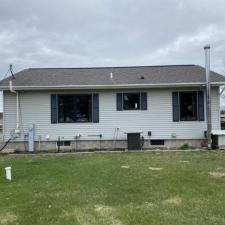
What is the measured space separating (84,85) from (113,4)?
374 cm

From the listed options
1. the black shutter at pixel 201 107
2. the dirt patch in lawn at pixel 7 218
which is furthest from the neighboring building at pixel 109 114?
the dirt patch in lawn at pixel 7 218

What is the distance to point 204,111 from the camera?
57.8 feet

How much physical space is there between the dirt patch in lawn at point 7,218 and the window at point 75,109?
11.2 metres

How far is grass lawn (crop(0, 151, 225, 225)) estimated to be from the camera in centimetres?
617

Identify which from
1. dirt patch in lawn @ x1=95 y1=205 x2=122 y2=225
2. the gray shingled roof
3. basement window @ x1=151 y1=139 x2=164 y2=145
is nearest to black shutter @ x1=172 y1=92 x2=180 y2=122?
the gray shingled roof

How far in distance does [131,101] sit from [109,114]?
1064 mm

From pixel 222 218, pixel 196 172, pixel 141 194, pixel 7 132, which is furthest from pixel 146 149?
pixel 222 218

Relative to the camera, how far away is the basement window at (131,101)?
17672 mm

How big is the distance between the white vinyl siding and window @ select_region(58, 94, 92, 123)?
10.6 inches

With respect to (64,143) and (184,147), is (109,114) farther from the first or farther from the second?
(184,147)

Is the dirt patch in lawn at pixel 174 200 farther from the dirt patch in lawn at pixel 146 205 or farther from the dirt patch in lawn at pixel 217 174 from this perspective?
the dirt patch in lawn at pixel 217 174

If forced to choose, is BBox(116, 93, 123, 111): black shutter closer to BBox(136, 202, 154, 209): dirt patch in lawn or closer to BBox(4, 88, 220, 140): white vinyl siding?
BBox(4, 88, 220, 140): white vinyl siding

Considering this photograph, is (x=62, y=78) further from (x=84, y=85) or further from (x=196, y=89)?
(x=196, y=89)

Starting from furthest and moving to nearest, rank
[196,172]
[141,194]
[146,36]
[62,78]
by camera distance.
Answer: [146,36] < [62,78] < [196,172] < [141,194]
